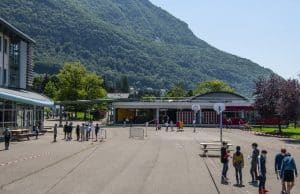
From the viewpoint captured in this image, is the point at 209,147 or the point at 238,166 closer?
the point at 238,166

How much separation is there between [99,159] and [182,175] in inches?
321

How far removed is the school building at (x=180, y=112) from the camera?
9950cm

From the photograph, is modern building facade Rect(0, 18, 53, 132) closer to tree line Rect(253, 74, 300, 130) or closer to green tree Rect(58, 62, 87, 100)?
tree line Rect(253, 74, 300, 130)

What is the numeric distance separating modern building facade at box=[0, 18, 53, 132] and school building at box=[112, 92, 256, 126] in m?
30.5

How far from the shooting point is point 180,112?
3957 inches

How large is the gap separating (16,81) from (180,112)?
39098mm

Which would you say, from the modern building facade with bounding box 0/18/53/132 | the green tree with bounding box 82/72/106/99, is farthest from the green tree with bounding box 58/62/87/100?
the modern building facade with bounding box 0/18/53/132

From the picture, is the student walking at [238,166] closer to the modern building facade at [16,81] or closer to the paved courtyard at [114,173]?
the paved courtyard at [114,173]

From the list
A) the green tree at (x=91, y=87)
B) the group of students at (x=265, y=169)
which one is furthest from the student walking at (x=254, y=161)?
the green tree at (x=91, y=87)

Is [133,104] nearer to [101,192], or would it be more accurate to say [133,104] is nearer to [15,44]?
[15,44]

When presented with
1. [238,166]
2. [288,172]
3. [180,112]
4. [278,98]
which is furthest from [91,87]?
[288,172]

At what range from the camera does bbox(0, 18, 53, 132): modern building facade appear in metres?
52.6

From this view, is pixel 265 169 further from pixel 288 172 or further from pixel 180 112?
pixel 180 112

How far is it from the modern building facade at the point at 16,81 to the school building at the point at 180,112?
3053 centimetres
